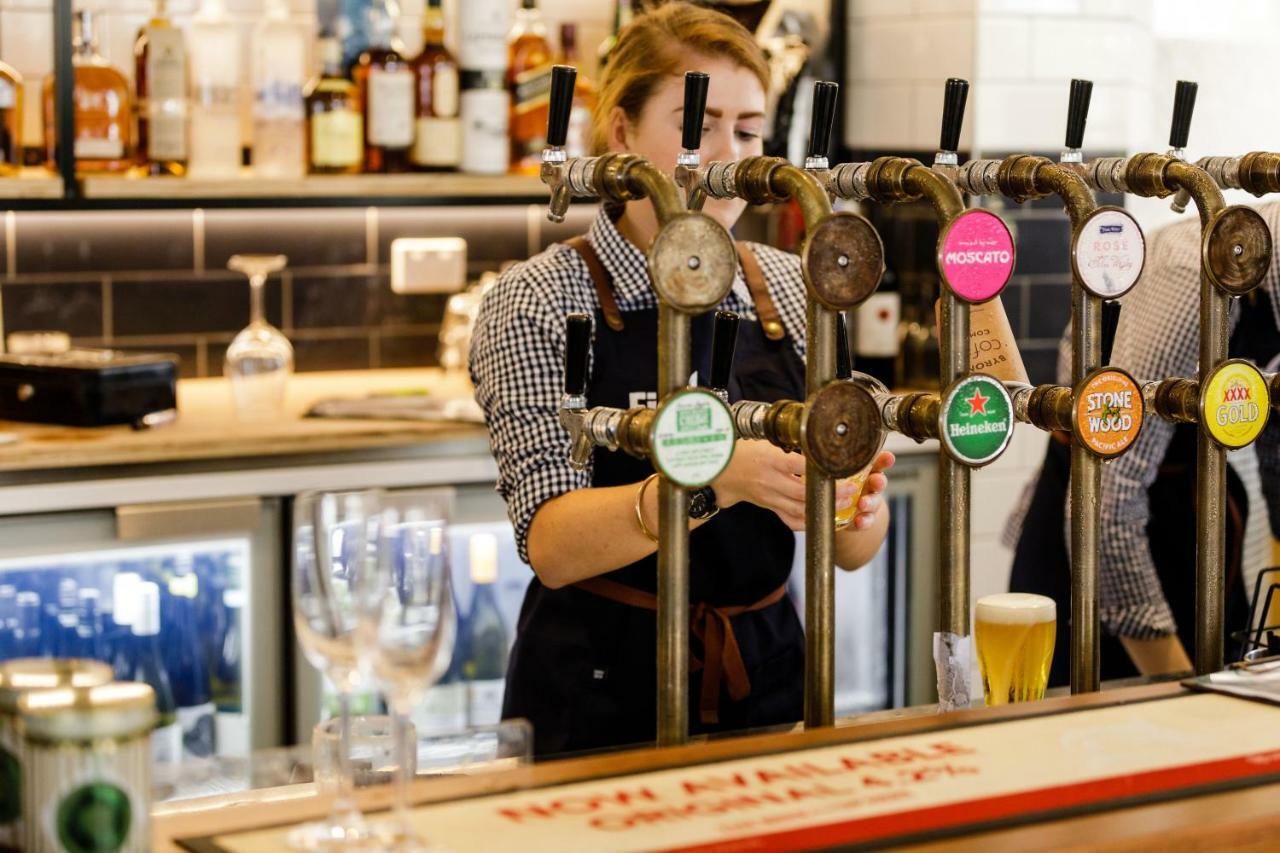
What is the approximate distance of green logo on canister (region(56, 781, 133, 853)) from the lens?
979 mm

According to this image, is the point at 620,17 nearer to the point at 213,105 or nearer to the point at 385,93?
the point at 385,93

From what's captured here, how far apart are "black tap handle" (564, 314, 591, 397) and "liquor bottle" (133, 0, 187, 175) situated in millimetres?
2202

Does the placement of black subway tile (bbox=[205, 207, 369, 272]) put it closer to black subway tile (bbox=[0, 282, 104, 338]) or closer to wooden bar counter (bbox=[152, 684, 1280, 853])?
black subway tile (bbox=[0, 282, 104, 338])

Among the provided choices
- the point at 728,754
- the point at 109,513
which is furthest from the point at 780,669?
the point at 109,513

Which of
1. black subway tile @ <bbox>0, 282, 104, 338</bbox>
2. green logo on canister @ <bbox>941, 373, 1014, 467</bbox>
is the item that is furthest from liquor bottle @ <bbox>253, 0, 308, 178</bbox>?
green logo on canister @ <bbox>941, 373, 1014, 467</bbox>

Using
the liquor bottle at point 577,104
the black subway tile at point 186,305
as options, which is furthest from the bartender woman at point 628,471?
the black subway tile at point 186,305

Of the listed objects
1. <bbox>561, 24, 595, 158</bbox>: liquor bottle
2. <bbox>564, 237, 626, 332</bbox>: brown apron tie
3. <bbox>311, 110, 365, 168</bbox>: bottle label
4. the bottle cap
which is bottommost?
the bottle cap

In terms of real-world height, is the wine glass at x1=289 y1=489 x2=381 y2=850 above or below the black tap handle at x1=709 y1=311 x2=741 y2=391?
below

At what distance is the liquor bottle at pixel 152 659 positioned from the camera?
3135 millimetres

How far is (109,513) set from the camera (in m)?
3.01

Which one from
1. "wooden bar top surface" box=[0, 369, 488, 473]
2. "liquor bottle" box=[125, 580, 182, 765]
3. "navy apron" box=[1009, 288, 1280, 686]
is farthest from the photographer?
"liquor bottle" box=[125, 580, 182, 765]

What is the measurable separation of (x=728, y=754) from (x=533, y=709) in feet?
2.78

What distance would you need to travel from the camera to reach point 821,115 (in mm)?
1421

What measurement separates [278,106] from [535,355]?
1.67m
